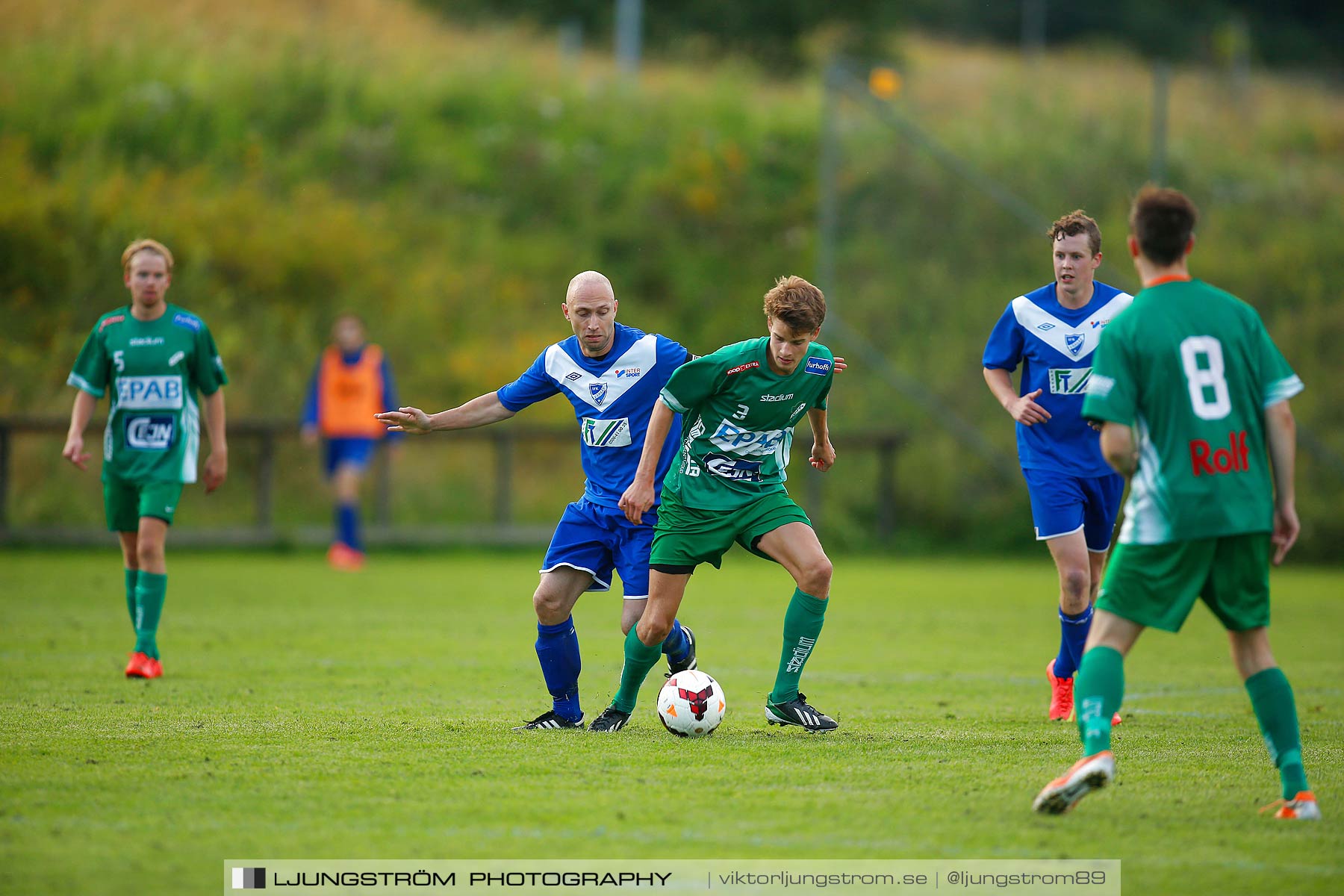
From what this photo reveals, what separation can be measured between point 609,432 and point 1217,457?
8.75 ft

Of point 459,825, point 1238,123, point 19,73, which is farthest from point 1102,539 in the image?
point 19,73

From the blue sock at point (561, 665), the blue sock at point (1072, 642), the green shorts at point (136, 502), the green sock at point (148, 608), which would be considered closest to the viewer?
the blue sock at point (561, 665)

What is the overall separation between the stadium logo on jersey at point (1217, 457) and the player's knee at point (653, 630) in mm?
2300

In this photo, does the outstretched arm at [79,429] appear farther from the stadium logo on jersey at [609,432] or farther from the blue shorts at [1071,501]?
the blue shorts at [1071,501]

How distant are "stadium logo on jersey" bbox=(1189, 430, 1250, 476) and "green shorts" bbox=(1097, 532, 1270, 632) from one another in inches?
8.0

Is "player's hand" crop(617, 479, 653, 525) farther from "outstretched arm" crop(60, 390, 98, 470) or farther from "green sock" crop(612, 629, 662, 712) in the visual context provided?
"outstretched arm" crop(60, 390, 98, 470)

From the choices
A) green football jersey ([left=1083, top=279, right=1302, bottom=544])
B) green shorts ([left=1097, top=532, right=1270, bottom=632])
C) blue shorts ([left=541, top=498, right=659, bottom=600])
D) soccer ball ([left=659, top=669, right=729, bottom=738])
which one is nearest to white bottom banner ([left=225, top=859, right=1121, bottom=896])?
green shorts ([left=1097, top=532, right=1270, bottom=632])

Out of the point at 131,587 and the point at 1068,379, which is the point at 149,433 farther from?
the point at 1068,379

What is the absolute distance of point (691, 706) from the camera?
19.3 ft

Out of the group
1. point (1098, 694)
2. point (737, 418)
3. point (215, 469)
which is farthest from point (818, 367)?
point (215, 469)

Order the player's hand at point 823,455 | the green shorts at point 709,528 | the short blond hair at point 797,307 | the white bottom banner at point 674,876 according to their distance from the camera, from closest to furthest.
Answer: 1. the white bottom banner at point 674,876
2. the short blond hair at point 797,307
3. the green shorts at point 709,528
4. the player's hand at point 823,455

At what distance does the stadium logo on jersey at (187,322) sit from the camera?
26.3 ft

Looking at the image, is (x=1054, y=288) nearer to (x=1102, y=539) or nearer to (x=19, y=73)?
(x=1102, y=539)

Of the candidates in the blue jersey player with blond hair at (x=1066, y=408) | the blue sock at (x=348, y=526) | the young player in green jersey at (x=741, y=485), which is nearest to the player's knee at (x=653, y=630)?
the young player in green jersey at (x=741, y=485)
